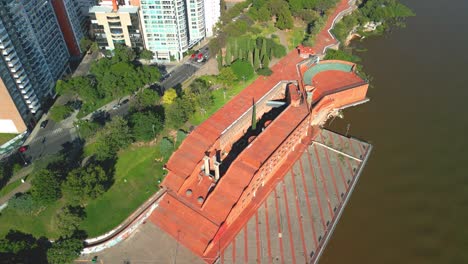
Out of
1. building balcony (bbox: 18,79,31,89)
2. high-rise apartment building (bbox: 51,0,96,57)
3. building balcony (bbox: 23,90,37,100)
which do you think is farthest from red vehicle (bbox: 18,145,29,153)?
high-rise apartment building (bbox: 51,0,96,57)

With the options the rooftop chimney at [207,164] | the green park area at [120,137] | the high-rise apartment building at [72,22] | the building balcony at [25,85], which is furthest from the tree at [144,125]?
the high-rise apartment building at [72,22]

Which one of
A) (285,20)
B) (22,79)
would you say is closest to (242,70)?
(285,20)

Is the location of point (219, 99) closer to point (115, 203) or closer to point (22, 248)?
Answer: point (115, 203)

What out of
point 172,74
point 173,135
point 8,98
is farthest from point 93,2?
point 173,135

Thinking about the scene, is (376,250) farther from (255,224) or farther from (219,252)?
(219,252)

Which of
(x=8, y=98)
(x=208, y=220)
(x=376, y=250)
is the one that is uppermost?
(x=8, y=98)

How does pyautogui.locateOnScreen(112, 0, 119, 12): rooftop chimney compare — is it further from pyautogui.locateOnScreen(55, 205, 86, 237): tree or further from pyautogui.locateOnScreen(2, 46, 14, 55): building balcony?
pyautogui.locateOnScreen(55, 205, 86, 237): tree

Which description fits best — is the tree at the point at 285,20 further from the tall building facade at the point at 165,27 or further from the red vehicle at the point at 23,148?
the red vehicle at the point at 23,148
